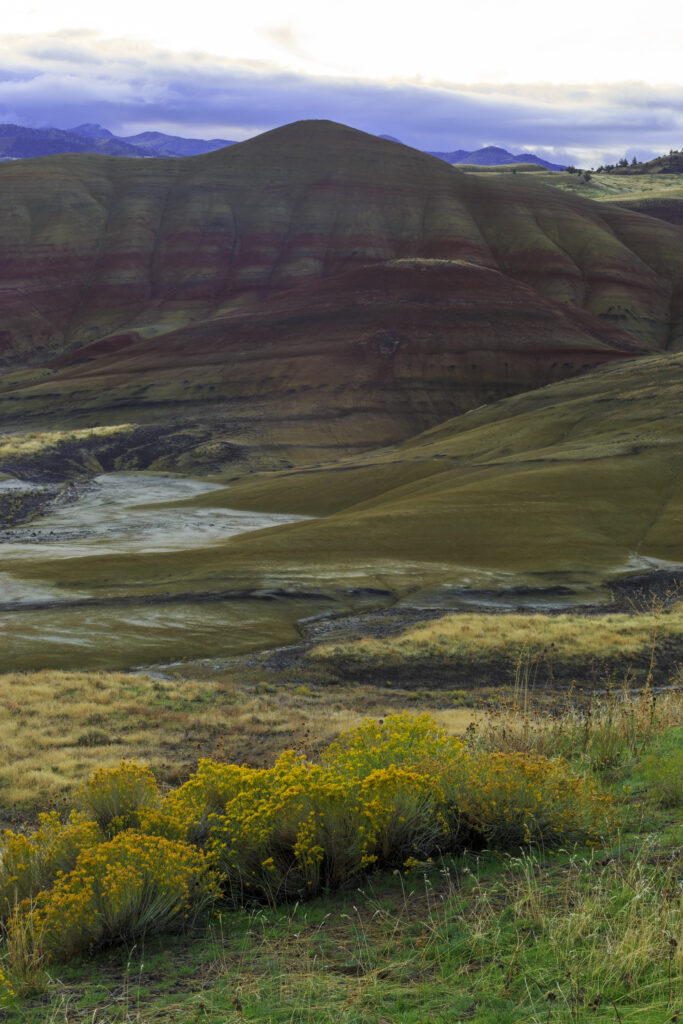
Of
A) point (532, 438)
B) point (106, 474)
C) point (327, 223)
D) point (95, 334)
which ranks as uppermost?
point (327, 223)

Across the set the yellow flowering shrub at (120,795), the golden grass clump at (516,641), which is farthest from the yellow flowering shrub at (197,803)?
the golden grass clump at (516,641)

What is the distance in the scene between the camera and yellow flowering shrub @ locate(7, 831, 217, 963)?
666 centimetres

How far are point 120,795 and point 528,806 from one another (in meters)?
4.45

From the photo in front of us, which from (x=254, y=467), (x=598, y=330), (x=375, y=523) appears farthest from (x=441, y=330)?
(x=375, y=523)

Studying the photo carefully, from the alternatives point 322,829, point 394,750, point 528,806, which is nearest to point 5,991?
point 322,829

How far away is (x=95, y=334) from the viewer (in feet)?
442

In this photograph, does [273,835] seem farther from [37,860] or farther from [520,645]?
[520,645]

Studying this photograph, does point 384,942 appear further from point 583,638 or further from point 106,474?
point 106,474

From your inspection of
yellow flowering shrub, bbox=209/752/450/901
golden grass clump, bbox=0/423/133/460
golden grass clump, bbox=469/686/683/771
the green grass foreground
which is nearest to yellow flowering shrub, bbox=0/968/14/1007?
the green grass foreground

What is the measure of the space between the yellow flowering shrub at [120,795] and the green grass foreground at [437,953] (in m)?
1.21

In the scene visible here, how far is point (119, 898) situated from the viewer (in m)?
6.81

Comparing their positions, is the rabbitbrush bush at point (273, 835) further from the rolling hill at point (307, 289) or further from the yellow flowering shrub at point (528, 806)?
the rolling hill at point (307, 289)

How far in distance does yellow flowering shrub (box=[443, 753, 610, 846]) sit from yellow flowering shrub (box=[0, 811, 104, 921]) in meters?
3.54

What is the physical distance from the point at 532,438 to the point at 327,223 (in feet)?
300
